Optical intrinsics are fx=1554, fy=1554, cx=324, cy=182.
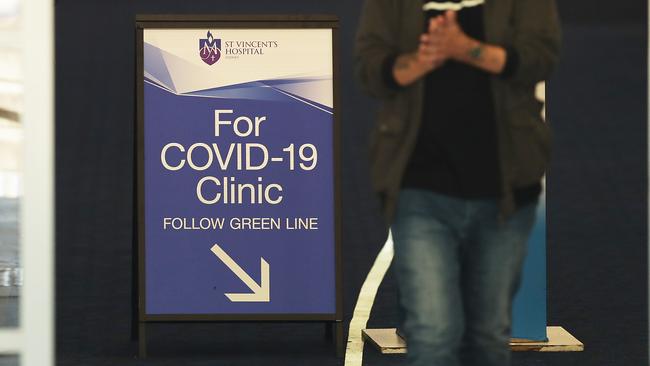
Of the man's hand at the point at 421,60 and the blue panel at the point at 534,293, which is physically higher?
the man's hand at the point at 421,60

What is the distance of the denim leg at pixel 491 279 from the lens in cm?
417

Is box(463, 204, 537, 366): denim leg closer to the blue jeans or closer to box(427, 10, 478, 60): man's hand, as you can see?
the blue jeans

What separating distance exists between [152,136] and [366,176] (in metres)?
6.30

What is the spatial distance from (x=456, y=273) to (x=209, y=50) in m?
2.80

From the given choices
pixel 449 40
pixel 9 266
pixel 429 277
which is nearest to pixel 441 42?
pixel 449 40

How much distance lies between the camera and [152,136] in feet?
22.1

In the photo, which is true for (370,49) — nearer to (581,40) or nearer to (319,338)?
(319,338)

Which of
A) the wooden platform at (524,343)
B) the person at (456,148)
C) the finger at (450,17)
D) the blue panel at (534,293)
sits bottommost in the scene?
the wooden platform at (524,343)

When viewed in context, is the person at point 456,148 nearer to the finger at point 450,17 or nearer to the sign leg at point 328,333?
the finger at point 450,17

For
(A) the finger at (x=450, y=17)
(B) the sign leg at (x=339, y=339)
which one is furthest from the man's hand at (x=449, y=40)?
(B) the sign leg at (x=339, y=339)

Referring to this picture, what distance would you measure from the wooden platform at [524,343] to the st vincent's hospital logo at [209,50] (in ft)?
4.85

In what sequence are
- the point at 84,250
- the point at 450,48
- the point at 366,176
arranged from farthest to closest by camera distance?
the point at 366,176
the point at 84,250
the point at 450,48

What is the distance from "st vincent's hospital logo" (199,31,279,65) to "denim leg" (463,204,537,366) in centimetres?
269

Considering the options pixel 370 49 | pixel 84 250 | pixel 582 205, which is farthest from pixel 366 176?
pixel 370 49
